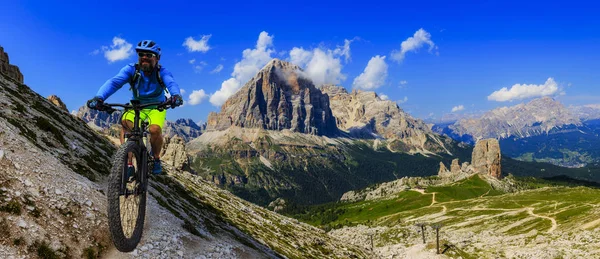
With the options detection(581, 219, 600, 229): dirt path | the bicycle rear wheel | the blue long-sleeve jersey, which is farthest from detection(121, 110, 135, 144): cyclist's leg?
detection(581, 219, 600, 229): dirt path

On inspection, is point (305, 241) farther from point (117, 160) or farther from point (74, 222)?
point (117, 160)

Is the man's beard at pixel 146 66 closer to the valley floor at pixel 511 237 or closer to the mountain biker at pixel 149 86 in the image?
the mountain biker at pixel 149 86

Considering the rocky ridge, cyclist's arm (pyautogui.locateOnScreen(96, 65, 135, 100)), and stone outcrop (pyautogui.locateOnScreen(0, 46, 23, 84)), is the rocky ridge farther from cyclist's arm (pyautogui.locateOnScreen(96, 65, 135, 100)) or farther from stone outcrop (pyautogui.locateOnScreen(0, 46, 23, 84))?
stone outcrop (pyautogui.locateOnScreen(0, 46, 23, 84))

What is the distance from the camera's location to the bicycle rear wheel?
11.5 m

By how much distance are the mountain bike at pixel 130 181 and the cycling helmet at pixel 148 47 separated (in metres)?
2.02

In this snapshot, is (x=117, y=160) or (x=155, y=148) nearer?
(x=117, y=160)

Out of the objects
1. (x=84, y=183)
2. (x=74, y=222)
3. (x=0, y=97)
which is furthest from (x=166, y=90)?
(x=0, y=97)

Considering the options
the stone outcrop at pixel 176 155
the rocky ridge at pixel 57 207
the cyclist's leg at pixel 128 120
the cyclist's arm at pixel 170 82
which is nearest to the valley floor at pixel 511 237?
the stone outcrop at pixel 176 155

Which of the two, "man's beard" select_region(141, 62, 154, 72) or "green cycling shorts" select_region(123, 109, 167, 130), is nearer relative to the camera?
"man's beard" select_region(141, 62, 154, 72)

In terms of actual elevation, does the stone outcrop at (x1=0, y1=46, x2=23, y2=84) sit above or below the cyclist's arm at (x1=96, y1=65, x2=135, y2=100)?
above

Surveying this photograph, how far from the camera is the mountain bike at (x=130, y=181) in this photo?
1157 centimetres

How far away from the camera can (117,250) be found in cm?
1493

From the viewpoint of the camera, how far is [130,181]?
12617mm

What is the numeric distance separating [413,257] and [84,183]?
9532 centimetres
